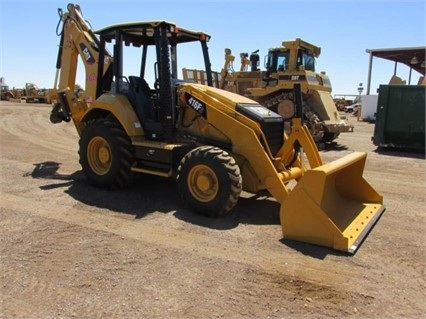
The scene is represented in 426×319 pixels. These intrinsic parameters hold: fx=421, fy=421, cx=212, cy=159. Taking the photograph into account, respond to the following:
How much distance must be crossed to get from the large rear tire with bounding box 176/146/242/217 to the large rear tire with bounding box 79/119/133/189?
1192mm

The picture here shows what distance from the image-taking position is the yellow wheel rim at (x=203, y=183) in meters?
5.23

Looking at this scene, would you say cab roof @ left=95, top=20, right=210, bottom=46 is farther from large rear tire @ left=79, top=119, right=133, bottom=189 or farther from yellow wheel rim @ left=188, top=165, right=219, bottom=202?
yellow wheel rim @ left=188, top=165, right=219, bottom=202

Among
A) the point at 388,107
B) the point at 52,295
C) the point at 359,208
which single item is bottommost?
the point at 52,295

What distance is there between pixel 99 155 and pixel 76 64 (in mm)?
2444

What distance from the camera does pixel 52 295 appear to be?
3393 millimetres

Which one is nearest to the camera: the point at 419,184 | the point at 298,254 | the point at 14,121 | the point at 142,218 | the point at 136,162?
the point at 298,254

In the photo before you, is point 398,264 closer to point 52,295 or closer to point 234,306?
point 234,306

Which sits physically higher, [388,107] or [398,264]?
[388,107]

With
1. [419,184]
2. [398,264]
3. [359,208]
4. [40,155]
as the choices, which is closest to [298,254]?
[398,264]

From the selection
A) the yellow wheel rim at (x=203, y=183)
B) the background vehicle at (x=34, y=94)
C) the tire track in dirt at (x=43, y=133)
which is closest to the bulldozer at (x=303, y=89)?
the tire track in dirt at (x=43, y=133)

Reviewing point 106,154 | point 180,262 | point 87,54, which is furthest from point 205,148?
point 87,54

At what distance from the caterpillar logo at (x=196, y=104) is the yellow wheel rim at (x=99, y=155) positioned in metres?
1.48

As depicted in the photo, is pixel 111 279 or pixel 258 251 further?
pixel 258 251

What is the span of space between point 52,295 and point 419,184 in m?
6.73
